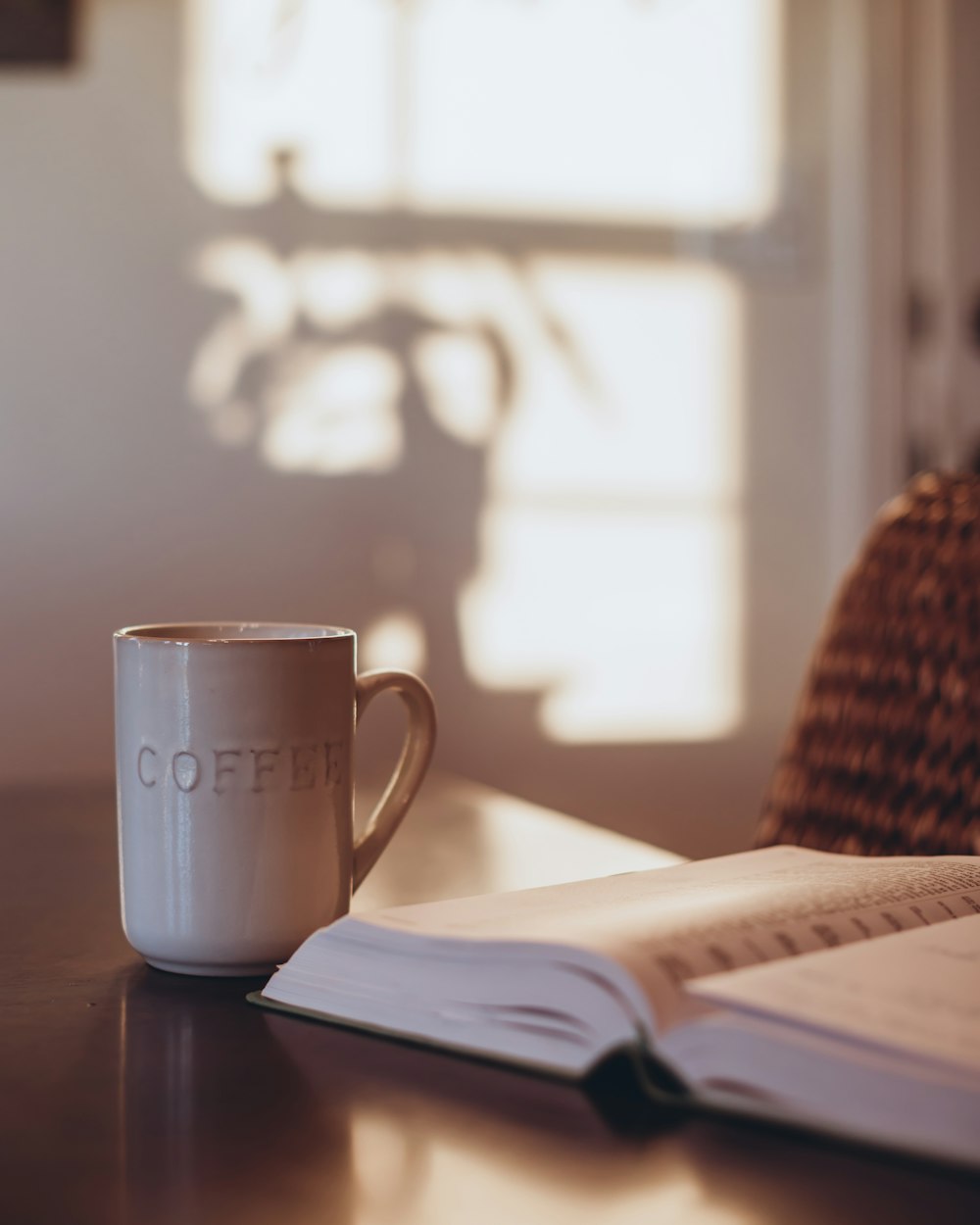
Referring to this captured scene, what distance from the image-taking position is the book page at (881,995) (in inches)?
15.1

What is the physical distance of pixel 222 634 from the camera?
662 millimetres

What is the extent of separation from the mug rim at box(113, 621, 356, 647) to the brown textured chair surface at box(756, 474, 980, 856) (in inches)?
17.1

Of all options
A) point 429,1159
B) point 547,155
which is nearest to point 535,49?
point 547,155

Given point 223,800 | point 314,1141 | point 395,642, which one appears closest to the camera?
point 314,1141

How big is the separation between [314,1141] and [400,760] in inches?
10.1

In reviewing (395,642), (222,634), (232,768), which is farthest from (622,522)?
(232,768)

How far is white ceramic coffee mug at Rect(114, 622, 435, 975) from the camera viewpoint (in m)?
0.55

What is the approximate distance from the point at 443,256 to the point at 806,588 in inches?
33.2

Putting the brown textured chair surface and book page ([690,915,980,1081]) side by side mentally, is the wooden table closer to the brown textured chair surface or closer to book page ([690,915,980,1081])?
book page ([690,915,980,1081])

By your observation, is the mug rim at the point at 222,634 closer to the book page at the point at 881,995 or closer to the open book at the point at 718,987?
the open book at the point at 718,987

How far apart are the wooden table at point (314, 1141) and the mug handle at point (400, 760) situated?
84 mm

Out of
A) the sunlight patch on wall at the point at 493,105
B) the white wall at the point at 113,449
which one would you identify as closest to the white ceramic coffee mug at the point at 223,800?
the white wall at the point at 113,449

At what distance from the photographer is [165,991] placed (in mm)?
→ 540

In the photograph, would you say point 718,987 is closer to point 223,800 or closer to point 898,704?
point 223,800
